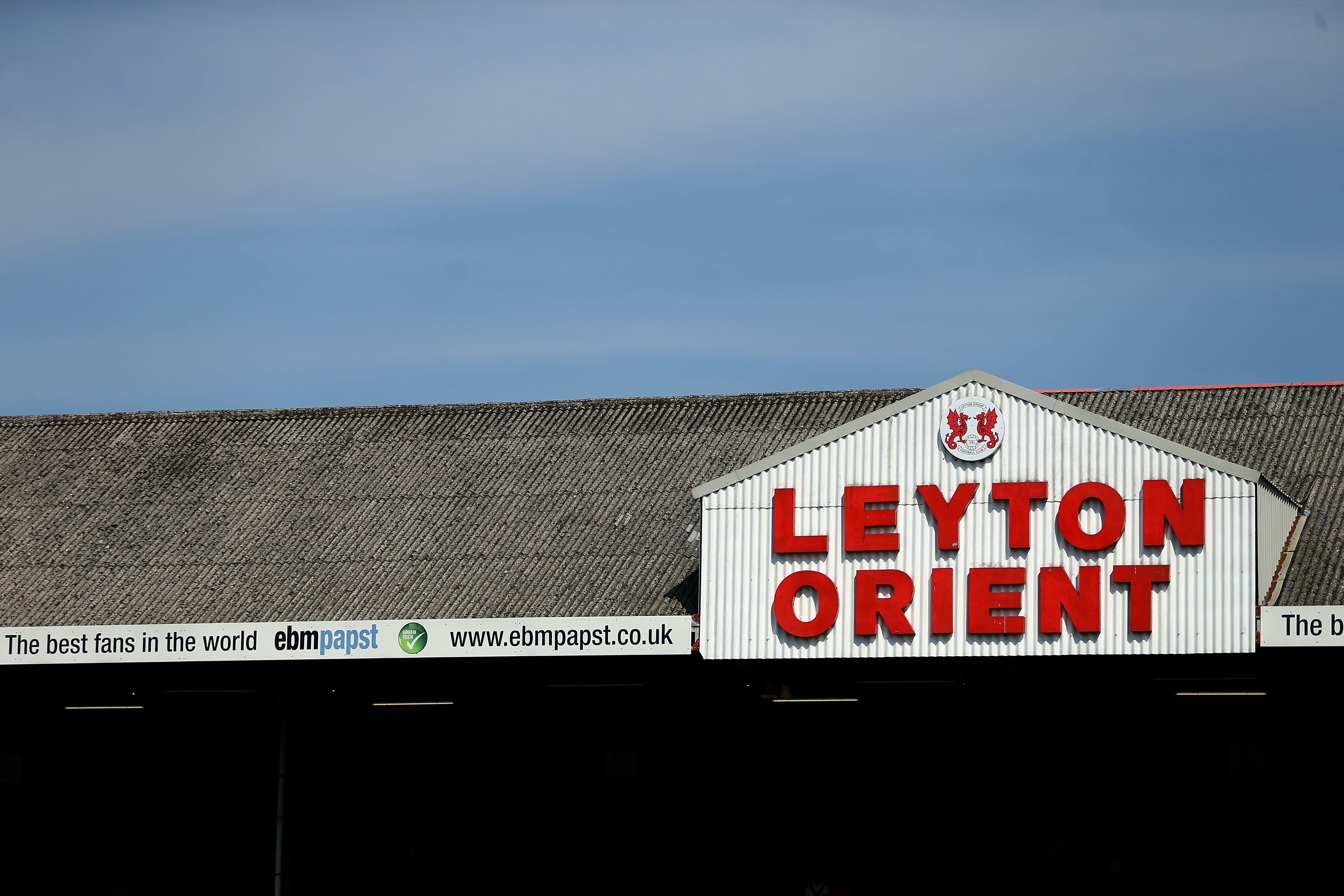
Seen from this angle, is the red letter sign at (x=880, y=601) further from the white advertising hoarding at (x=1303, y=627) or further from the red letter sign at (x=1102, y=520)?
the white advertising hoarding at (x=1303, y=627)

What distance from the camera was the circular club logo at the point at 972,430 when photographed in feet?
75.4

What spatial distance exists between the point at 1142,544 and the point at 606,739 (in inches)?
363

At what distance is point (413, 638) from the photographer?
77.2ft

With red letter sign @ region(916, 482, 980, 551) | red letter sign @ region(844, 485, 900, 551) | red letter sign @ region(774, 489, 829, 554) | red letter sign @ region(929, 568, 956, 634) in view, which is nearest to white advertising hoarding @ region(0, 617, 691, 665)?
red letter sign @ region(774, 489, 829, 554)

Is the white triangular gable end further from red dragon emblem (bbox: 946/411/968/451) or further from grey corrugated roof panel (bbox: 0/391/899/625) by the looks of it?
grey corrugated roof panel (bbox: 0/391/899/625)

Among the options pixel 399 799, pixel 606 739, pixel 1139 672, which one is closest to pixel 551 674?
pixel 606 739

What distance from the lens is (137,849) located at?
2812cm

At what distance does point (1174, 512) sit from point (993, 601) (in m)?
2.50

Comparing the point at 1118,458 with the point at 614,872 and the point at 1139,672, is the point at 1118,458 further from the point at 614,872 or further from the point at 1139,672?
the point at 614,872

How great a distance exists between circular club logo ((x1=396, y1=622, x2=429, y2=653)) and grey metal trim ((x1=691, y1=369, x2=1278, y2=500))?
4053 millimetres

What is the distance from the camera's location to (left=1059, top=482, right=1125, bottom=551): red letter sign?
22203mm

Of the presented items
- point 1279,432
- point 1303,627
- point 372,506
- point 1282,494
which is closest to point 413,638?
point 372,506

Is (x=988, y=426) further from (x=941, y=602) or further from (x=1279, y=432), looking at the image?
(x=1279, y=432)

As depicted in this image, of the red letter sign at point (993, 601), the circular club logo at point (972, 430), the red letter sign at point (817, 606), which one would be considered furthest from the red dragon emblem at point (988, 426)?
the red letter sign at point (817, 606)
